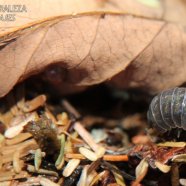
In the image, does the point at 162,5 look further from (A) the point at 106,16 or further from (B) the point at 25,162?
(B) the point at 25,162

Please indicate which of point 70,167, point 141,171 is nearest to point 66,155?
point 70,167

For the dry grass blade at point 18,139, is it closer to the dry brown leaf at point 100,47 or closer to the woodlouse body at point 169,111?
the dry brown leaf at point 100,47

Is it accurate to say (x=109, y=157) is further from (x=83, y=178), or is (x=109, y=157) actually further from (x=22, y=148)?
(x=22, y=148)

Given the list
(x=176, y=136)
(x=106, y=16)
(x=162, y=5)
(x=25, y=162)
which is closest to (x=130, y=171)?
(x=176, y=136)

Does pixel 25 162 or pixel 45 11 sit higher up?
pixel 45 11

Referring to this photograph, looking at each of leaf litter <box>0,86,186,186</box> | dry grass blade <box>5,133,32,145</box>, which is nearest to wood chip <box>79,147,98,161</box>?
leaf litter <box>0,86,186,186</box>

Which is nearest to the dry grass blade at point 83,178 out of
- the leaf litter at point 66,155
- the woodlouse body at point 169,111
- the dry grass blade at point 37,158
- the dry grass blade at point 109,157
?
the leaf litter at point 66,155

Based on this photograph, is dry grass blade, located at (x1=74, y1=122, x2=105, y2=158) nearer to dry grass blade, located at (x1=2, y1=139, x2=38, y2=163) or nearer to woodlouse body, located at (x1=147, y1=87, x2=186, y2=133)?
dry grass blade, located at (x1=2, y1=139, x2=38, y2=163)

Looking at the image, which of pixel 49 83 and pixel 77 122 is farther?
pixel 49 83
